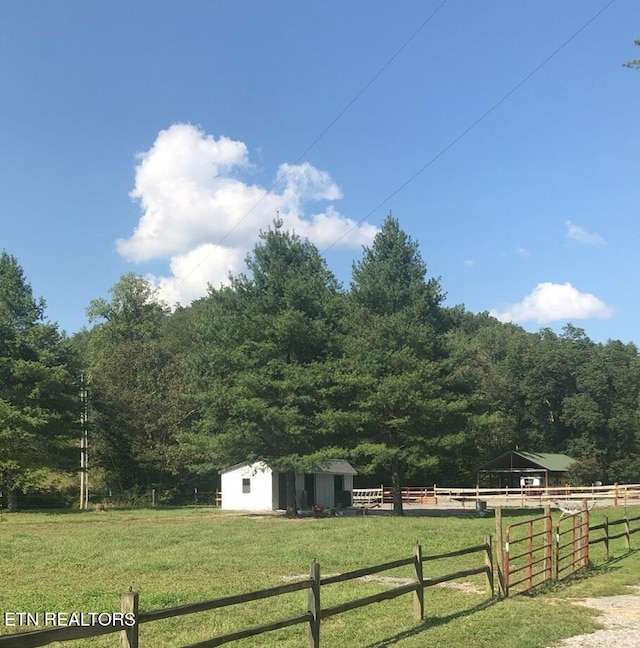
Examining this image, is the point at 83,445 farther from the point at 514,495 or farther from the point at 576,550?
the point at 576,550

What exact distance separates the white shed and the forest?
207 centimetres

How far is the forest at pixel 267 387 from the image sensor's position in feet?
111

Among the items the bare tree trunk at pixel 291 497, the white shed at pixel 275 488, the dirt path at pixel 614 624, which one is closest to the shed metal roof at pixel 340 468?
the white shed at pixel 275 488

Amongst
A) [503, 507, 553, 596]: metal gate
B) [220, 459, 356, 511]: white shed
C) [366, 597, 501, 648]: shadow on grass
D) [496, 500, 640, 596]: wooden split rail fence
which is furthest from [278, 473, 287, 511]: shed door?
[366, 597, 501, 648]: shadow on grass

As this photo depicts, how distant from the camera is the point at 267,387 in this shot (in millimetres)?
34656

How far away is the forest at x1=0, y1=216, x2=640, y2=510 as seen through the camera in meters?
33.8

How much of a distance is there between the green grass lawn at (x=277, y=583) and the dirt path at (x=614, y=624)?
0.85ft

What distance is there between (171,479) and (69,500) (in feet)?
28.0

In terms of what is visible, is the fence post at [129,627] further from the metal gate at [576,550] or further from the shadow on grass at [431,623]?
the metal gate at [576,550]

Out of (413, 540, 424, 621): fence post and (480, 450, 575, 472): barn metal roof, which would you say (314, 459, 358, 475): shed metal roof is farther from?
(413, 540, 424, 621): fence post

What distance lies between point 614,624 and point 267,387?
25936 millimetres

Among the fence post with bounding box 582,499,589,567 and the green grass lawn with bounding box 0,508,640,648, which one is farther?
the fence post with bounding box 582,499,589,567

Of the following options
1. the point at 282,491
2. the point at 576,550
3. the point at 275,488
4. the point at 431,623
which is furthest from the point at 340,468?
the point at 431,623

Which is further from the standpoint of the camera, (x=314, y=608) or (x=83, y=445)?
(x=83, y=445)
